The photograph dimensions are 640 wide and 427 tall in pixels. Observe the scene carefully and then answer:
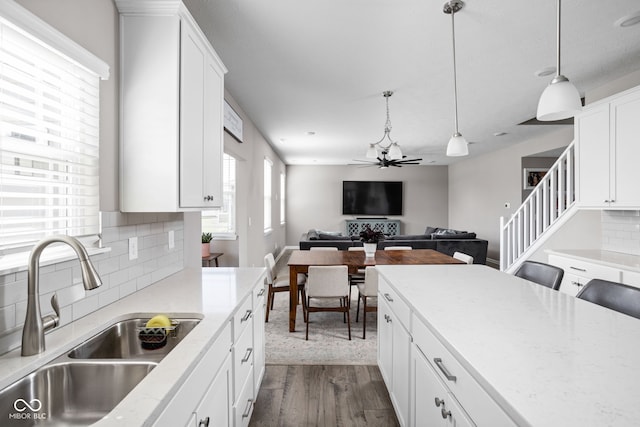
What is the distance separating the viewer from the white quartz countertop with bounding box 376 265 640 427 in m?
0.68

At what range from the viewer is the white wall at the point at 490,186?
19.7 ft

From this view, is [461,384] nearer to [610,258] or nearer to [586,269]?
[586,269]

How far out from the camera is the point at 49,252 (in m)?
1.21

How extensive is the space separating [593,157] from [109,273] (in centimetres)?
395

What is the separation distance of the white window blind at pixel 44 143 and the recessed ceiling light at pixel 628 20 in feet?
10.5

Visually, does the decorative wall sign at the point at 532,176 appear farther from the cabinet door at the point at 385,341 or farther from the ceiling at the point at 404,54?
the cabinet door at the point at 385,341

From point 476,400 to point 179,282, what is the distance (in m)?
1.60

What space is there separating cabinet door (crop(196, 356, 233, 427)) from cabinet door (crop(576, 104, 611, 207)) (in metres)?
3.47

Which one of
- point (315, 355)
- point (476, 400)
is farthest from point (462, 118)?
point (476, 400)

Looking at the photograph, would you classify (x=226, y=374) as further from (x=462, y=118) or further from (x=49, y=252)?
(x=462, y=118)

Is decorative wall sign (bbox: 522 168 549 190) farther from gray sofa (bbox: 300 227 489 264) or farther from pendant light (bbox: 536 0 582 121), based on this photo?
pendant light (bbox: 536 0 582 121)

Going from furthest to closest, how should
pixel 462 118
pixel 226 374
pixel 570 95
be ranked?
pixel 462 118
pixel 570 95
pixel 226 374

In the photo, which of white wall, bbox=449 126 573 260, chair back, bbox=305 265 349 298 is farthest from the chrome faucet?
white wall, bbox=449 126 573 260

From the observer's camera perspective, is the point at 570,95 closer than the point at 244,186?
Yes
